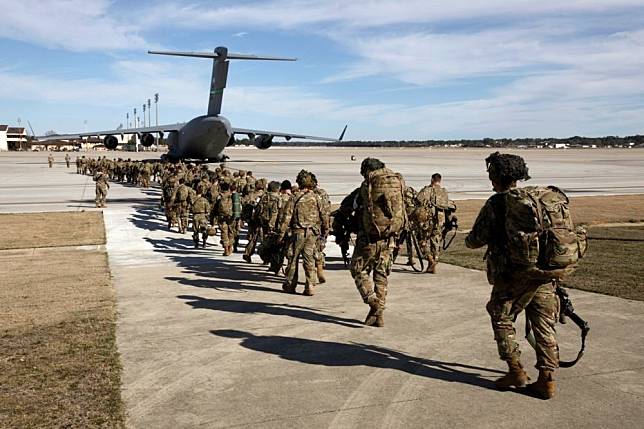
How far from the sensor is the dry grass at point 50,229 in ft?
45.2

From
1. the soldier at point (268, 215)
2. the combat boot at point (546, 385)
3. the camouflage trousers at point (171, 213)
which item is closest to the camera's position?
the combat boot at point (546, 385)

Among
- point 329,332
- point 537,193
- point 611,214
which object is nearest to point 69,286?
point 329,332

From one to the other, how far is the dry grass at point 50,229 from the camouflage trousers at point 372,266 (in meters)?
8.75

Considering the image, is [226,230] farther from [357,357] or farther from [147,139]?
[147,139]

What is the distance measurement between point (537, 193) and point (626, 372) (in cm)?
198

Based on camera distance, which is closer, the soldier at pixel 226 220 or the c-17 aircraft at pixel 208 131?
the soldier at pixel 226 220

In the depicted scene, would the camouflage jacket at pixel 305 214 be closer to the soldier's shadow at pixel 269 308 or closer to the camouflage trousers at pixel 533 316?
the soldier's shadow at pixel 269 308

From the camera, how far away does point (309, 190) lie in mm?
8734

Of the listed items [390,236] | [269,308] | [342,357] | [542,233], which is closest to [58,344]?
[269,308]

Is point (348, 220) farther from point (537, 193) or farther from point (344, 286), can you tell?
point (537, 193)

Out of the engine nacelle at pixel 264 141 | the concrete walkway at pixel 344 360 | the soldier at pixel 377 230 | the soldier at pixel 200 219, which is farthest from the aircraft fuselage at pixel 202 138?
the soldier at pixel 377 230

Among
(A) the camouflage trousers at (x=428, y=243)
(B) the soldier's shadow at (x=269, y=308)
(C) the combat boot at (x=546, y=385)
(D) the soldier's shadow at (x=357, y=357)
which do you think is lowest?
(B) the soldier's shadow at (x=269, y=308)

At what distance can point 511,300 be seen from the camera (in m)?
4.94

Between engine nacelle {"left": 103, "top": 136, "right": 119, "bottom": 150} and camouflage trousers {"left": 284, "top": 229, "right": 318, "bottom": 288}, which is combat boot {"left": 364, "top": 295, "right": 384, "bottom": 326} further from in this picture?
engine nacelle {"left": 103, "top": 136, "right": 119, "bottom": 150}
